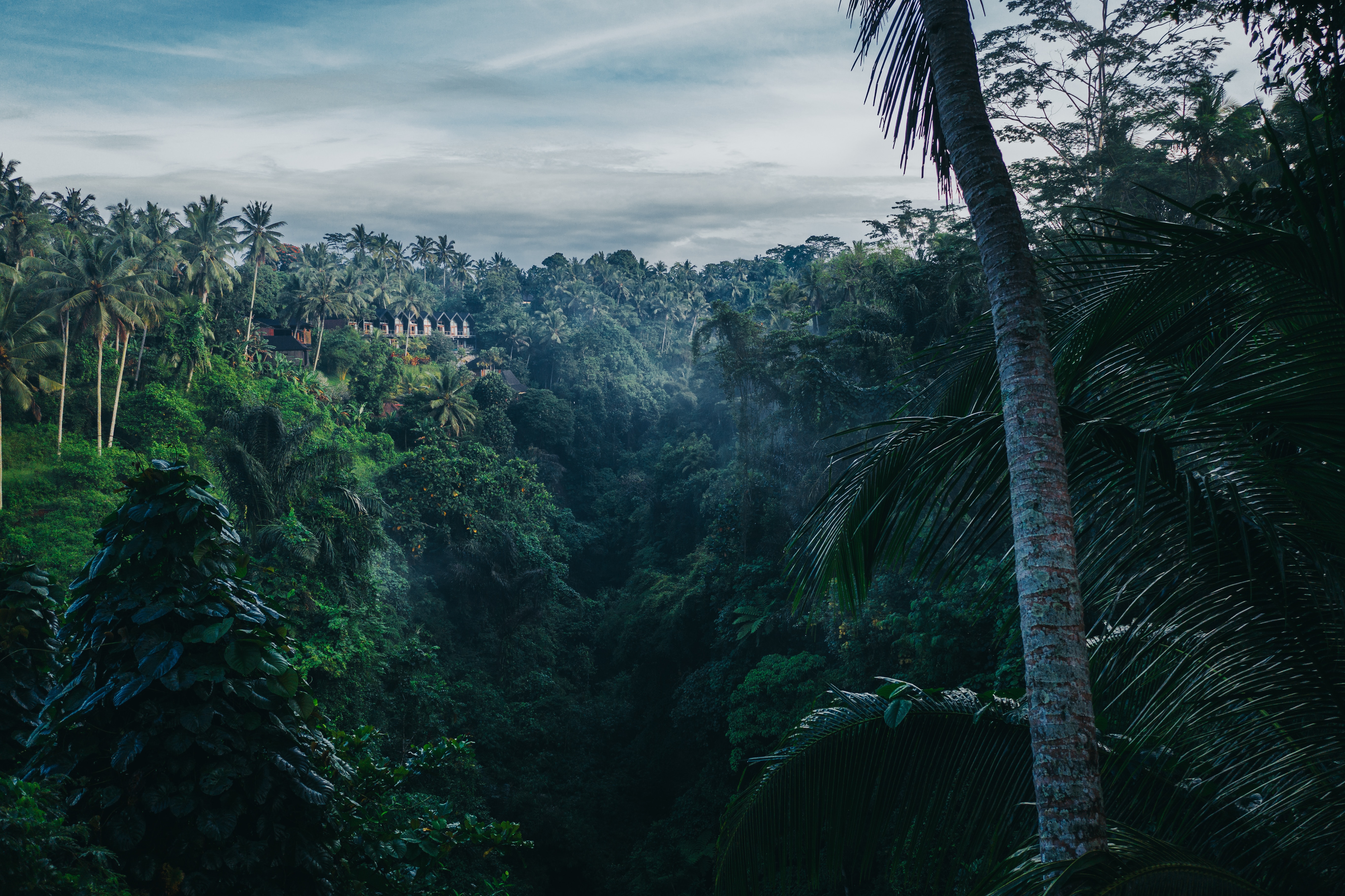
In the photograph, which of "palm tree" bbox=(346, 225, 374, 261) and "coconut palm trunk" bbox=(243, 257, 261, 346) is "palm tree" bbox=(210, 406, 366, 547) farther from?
"palm tree" bbox=(346, 225, 374, 261)

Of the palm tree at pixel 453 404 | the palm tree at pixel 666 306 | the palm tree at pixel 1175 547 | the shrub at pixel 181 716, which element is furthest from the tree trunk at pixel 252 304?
the palm tree at pixel 1175 547

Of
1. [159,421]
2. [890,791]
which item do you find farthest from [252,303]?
[890,791]

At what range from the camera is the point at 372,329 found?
47812 mm

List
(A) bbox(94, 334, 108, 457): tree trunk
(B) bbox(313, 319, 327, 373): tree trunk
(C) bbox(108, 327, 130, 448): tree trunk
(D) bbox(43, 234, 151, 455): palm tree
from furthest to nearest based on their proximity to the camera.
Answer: (B) bbox(313, 319, 327, 373): tree trunk → (C) bbox(108, 327, 130, 448): tree trunk → (A) bbox(94, 334, 108, 457): tree trunk → (D) bbox(43, 234, 151, 455): palm tree

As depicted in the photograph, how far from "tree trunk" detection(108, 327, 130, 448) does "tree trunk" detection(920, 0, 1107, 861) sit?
30.4 metres

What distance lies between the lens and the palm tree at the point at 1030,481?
211cm

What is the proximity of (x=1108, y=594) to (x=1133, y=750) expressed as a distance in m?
0.63

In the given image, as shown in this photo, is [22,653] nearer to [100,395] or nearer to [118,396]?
[100,395]

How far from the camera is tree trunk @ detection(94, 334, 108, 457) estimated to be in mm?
25062

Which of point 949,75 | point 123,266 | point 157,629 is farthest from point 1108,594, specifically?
point 123,266

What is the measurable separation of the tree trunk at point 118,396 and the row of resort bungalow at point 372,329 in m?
7.56

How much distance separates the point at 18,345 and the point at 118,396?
3086 millimetres

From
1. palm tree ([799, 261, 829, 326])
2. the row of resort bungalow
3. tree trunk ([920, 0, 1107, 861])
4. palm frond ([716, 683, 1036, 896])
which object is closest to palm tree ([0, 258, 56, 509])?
the row of resort bungalow

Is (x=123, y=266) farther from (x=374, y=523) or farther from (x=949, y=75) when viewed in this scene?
(x=949, y=75)
